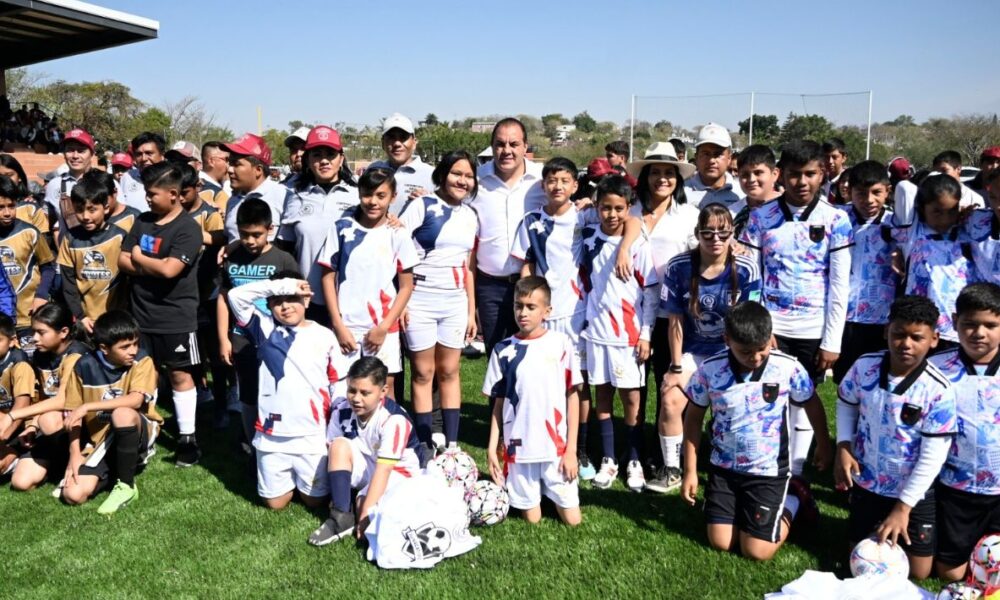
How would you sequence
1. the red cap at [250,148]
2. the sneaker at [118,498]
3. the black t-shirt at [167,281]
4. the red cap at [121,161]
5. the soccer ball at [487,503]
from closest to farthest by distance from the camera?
the soccer ball at [487,503]
the sneaker at [118,498]
the black t-shirt at [167,281]
the red cap at [250,148]
the red cap at [121,161]

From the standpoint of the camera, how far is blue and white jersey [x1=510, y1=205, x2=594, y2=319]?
4.69 m

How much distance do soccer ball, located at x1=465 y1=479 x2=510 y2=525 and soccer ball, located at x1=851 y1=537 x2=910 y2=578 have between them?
1.68 meters

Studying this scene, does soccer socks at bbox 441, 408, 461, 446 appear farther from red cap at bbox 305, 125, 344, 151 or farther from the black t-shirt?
red cap at bbox 305, 125, 344, 151

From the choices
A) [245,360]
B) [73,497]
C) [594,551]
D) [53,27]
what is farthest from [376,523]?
[53,27]

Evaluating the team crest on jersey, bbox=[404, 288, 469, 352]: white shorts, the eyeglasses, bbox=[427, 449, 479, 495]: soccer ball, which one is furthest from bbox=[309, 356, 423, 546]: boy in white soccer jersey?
the eyeglasses

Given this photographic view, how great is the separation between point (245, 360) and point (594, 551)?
248 cm

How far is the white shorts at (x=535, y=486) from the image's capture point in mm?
4058

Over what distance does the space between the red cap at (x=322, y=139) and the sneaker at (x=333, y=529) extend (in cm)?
235

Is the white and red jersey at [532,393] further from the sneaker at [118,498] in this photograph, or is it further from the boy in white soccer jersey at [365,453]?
the sneaker at [118,498]

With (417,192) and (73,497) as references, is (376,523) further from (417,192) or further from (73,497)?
(417,192)

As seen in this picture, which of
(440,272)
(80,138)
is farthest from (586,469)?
(80,138)

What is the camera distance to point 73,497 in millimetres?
4398

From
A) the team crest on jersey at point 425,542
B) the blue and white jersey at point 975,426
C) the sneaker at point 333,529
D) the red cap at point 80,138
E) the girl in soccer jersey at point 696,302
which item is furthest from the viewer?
the red cap at point 80,138

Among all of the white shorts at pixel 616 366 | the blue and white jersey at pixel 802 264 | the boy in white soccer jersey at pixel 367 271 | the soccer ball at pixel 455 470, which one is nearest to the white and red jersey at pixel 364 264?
the boy in white soccer jersey at pixel 367 271
